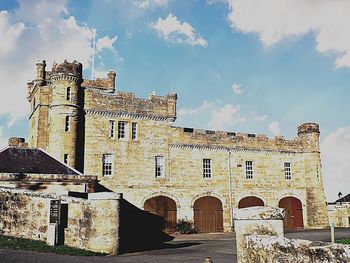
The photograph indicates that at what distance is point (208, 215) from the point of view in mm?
31812

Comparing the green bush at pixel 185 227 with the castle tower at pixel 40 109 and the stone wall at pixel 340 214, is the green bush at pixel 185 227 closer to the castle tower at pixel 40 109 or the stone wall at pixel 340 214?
the castle tower at pixel 40 109

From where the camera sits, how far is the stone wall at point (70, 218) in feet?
51.0

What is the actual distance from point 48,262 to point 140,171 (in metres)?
18.5

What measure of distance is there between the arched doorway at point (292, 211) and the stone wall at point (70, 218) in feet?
74.4

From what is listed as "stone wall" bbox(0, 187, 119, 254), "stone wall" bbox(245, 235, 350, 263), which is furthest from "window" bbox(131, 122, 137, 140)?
"stone wall" bbox(245, 235, 350, 263)

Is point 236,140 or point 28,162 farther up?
point 236,140

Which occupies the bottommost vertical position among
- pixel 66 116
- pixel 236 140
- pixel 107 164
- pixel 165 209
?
pixel 165 209

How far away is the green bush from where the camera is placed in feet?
98.7

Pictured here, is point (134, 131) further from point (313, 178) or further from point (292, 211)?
point (313, 178)

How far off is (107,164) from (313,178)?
1900 cm

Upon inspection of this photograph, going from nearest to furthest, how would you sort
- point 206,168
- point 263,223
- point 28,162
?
point 263,223 < point 28,162 < point 206,168

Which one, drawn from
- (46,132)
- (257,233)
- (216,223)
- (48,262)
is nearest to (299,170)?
(216,223)

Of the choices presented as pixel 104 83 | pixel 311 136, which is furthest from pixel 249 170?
pixel 104 83

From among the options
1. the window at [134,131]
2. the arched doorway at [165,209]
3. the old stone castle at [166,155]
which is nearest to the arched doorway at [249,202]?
the old stone castle at [166,155]
